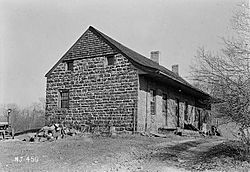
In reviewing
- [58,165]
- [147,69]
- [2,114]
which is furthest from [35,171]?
[2,114]

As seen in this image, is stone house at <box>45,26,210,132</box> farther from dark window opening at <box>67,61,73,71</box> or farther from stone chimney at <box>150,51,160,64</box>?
stone chimney at <box>150,51,160,64</box>

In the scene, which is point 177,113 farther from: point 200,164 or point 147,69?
point 200,164

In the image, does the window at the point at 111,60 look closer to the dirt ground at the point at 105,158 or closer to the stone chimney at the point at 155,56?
the dirt ground at the point at 105,158

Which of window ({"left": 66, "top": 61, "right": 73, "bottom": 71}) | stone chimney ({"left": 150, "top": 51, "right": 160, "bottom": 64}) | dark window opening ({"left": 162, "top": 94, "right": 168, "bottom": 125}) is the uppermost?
stone chimney ({"left": 150, "top": 51, "right": 160, "bottom": 64})

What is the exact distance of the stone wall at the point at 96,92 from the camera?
19.9m

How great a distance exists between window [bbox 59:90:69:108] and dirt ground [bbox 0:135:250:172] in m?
7.58

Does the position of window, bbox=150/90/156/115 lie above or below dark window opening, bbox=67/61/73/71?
below

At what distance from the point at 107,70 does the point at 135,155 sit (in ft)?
28.8

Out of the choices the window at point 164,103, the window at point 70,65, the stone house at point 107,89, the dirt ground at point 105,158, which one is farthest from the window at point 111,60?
the dirt ground at point 105,158

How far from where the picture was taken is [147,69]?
19.3m

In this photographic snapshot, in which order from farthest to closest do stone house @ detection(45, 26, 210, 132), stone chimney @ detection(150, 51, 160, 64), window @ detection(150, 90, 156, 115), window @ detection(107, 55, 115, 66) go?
stone chimney @ detection(150, 51, 160, 64), window @ detection(150, 90, 156, 115), window @ detection(107, 55, 115, 66), stone house @ detection(45, 26, 210, 132)

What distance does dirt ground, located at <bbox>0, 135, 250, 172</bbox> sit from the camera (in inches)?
436

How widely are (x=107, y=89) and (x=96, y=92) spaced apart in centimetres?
83

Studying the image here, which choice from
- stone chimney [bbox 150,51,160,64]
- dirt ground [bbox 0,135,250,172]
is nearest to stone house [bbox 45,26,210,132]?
dirt ground [bbox 0,135,250,172]
